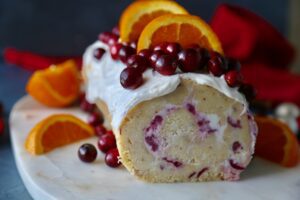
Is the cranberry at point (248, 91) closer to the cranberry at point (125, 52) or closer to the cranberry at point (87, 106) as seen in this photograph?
the cranberry at point (125, 52)

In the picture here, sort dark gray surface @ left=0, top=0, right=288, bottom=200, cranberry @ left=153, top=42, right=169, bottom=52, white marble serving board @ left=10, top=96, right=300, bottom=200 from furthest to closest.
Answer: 1. dark gray surface @ left=0, top=0, right=288, bottom=200
2. cranberry @ left=153, top=42, right=169, bottom=52
3. white marble serving board @ left=10, top=96, right=300, bottom=200

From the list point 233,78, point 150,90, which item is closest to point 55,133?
point 150,90

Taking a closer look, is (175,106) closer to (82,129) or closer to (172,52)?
(172,52)

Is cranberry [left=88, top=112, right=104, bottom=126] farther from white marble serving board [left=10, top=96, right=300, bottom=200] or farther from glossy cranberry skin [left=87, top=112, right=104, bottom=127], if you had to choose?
white marble serving board [left=10, top=96, right=300, bottom=200]

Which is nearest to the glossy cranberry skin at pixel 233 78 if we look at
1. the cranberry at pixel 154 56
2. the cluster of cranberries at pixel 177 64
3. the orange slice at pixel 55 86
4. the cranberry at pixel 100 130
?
the cluster of cranberries at pixel 177 64

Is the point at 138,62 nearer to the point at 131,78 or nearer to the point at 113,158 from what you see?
the point at 131,78

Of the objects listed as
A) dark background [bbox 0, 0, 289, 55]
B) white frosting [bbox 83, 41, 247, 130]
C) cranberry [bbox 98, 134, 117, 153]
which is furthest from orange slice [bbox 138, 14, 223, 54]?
dark background [bbox 0, 0, 289, 55]

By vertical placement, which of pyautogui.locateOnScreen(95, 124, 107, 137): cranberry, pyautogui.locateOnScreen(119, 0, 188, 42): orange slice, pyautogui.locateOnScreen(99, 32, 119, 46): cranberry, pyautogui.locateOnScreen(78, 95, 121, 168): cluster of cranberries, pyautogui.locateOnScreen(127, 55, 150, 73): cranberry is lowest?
pyautogui.locateOnScreen(95, 124, 107, 137): cranberry
